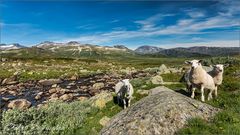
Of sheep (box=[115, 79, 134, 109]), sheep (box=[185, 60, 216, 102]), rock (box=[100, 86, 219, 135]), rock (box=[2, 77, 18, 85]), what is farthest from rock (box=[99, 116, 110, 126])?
rock (box=[2, 77, 18, 85])

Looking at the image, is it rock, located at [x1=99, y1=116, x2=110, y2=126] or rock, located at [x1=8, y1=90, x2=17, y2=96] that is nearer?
rock, located at [x1=99, y1=116, x2=110, y2=126]

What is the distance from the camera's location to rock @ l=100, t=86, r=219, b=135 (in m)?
12.7

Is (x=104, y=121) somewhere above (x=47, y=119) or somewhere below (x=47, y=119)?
above

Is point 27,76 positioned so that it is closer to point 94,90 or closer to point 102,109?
point 94,90

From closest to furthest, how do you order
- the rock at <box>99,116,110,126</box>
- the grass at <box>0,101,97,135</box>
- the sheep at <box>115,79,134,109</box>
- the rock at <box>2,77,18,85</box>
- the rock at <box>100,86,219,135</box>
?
the rock at <box>100,86,219,135</box>
the grass at <box>0,101,97,135</box>
the rock at <box>99,116,110,126</box>
the sheep at <box>115,79,134,109</box>
the rock at <box>2,77,18,85</box>

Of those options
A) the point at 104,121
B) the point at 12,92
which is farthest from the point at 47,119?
the point at 12,92

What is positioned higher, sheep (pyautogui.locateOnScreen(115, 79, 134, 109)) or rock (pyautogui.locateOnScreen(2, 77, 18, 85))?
sheep (pyautogui.locateOnScreen(115, 79, 134, 109))

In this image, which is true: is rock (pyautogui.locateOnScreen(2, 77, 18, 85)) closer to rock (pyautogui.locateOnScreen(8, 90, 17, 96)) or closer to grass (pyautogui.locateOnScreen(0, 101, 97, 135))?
rock (pyautogui.locateOnScreen(8, 90, 17, 96))

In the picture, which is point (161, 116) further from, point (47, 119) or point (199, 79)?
point (47, 119)

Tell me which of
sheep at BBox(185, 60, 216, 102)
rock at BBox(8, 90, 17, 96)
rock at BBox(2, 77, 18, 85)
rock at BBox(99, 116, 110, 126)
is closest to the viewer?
rock at BBox(99, 116, 110, 126)

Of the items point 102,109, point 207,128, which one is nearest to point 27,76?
point 102,109

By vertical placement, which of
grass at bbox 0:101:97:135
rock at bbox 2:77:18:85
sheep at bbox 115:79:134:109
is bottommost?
rock at bbox 2:77:18:85

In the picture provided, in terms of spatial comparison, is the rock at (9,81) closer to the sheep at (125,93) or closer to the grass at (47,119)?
the grass at (47,119)

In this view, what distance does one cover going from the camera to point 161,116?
13.1m
